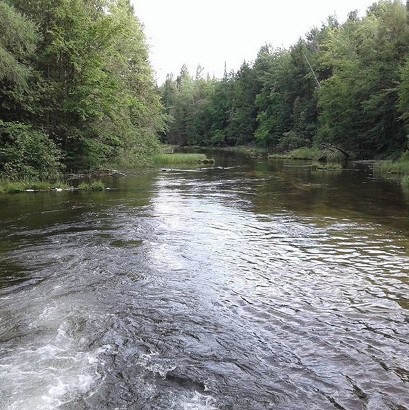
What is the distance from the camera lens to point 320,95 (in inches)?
2175

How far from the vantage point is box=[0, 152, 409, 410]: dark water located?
187 inches

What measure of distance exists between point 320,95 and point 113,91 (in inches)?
1405

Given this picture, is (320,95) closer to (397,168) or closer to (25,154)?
(397,168)

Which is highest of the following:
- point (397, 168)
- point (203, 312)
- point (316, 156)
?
point (397, 168)

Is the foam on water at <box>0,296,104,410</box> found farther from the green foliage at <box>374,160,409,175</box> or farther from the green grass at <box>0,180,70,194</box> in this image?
the green foliage at <box>374,160,409,175</box>

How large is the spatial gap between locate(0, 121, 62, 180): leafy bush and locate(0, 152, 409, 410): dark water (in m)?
8.28

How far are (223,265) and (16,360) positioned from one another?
16.5 ft

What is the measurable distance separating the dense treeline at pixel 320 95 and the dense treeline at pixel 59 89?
20923 millimetres

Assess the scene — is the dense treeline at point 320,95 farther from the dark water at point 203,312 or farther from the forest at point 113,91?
the dark water at point 203,312

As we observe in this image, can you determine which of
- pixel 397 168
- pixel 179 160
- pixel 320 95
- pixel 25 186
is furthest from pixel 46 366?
pixel 320 95

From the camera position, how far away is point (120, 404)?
447cm

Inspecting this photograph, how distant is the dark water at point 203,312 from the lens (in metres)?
4.75

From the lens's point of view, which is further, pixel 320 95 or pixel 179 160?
pixel 320 95

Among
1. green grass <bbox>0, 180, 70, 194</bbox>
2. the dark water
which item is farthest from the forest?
the dark water
